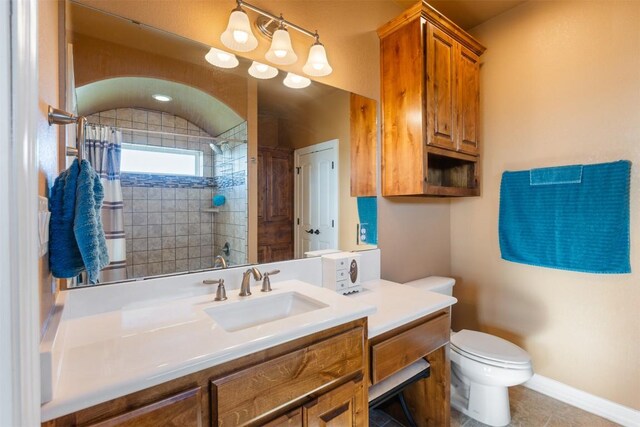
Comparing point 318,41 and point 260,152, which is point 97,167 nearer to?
point 260,152

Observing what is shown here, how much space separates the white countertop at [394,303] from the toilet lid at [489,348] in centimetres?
44

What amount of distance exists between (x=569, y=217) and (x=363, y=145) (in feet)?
4.38

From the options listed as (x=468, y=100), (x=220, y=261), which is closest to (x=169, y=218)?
(x=220, y=261)

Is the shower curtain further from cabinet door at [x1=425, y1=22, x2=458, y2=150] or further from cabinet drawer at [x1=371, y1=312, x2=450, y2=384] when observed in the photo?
cabinet door at [x1=425, y1=22, x2=458, y2=150]

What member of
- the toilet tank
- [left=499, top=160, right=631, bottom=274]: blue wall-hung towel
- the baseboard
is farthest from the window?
the baseboard

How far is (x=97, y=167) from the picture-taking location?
1052 millimetres

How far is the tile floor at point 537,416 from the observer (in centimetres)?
167

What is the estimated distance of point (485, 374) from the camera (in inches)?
62.3

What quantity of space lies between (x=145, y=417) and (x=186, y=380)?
0.10 m

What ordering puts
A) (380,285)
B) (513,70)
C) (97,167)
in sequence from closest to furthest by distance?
1. (97,167)
2. (380,285)
3. (513,70)

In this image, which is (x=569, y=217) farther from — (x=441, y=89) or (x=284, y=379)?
(x=284, y=379)

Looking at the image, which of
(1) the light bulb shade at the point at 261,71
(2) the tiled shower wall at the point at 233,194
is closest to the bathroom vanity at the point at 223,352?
(2) the tiled shower wall at the point at 233,194

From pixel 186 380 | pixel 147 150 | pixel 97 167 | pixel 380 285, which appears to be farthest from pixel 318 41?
pixel 186 380

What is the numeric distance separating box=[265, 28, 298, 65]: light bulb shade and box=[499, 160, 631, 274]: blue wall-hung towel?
170 centimetres
